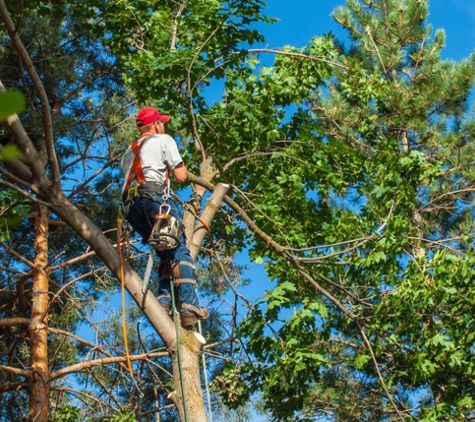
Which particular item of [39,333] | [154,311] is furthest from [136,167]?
[39,333]

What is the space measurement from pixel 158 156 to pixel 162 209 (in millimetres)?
374

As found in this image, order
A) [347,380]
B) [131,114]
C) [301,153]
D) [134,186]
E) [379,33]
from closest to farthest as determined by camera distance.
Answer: [134,186] → [301,153] → [131,114] → [347,380] → [379,33]

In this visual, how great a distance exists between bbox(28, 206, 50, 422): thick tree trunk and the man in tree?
448cm

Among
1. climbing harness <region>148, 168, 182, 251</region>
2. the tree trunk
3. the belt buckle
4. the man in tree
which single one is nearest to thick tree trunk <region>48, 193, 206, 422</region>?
the tree trunk

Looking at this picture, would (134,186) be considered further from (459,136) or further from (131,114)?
(459,136)

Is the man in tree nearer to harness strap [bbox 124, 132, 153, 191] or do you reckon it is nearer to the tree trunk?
harness strap [bbox 124, 132, 153, 191]

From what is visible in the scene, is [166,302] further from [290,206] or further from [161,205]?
[290,206]

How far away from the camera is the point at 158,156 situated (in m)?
5.19

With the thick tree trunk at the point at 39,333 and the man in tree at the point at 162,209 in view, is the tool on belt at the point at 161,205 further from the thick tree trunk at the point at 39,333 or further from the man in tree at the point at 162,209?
the thick tree trunk at the point at 39,333

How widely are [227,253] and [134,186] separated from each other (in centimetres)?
368

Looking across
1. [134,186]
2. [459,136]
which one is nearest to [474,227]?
[459,136]

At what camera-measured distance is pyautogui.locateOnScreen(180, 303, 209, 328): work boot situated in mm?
Answer: 4848

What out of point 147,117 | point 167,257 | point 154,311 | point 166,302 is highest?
point 147,117

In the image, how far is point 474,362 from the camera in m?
8.87
